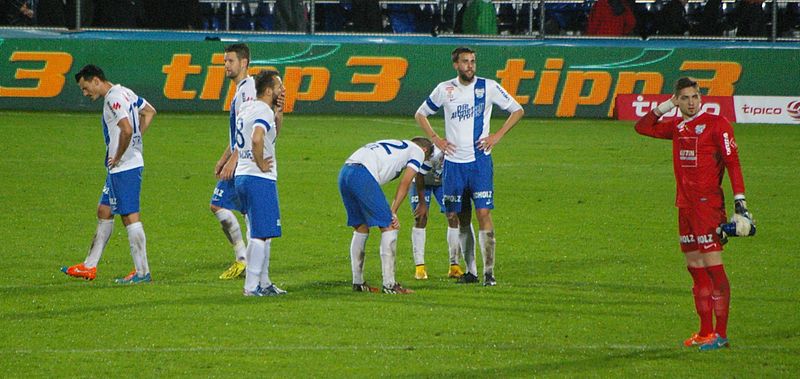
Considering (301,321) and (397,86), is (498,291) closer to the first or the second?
(301,321)

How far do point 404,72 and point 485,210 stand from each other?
16.9 m

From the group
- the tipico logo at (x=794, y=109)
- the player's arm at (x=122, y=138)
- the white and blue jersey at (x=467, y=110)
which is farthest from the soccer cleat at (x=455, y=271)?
the tipico logo at (x=794, y=109)

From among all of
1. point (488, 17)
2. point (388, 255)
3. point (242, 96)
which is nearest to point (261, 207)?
point (388, 255)

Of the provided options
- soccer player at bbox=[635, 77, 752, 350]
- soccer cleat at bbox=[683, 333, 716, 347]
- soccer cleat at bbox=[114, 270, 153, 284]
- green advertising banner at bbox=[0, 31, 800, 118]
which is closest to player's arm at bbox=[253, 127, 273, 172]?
soccer cleat at bbox=[114, 270, 153, 284]

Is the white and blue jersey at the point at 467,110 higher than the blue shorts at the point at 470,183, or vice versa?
the white and blue jersey at the point at 467,110

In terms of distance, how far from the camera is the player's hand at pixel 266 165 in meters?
10.9

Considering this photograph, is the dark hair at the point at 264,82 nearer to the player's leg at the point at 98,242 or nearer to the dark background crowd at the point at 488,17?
the player's leg at the point at 98,242

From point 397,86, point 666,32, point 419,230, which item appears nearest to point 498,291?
point 419,230

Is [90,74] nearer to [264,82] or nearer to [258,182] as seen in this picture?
[264,82]

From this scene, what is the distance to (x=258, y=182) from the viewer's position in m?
11.0

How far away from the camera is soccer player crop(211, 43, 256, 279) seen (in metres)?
11.8

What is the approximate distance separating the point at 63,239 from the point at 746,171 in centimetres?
1188

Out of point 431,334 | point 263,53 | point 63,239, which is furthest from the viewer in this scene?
point 263,53

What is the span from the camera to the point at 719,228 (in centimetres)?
911
